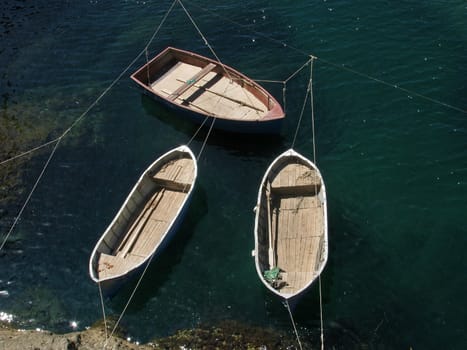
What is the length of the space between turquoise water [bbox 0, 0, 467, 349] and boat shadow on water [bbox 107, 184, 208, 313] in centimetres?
7

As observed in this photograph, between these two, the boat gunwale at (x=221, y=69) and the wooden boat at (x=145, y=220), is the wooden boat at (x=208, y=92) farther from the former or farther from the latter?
the wooden boat at (x=145, y=220)

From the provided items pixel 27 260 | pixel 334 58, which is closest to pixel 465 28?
pixel 334 58

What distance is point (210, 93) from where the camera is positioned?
3138cm

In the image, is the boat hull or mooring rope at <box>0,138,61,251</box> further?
mooring rope at <box>0,138,61,251</box>

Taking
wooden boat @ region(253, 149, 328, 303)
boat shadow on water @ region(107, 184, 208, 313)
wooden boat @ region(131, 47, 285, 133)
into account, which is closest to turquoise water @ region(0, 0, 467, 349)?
boat shadow on water @ region(107, 184, 208, 313)

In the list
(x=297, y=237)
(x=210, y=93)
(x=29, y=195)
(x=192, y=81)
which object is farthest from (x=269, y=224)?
(x=29, y=195)

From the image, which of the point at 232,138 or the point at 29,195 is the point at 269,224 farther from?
the point at 29,195

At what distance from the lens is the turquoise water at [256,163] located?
21.6 metres

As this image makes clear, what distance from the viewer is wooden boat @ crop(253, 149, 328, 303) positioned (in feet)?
68.7

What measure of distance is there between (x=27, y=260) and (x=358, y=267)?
16.7m

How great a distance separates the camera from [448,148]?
88.7ft

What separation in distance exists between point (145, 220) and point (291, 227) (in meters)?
7.69

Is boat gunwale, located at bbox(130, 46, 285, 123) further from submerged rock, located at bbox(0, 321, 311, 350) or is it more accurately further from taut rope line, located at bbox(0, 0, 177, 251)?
submerged rock, located at bbox(0, 321, 311, 350)

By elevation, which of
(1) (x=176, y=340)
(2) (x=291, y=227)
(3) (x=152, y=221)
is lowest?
(1) (x=176, y=340)
